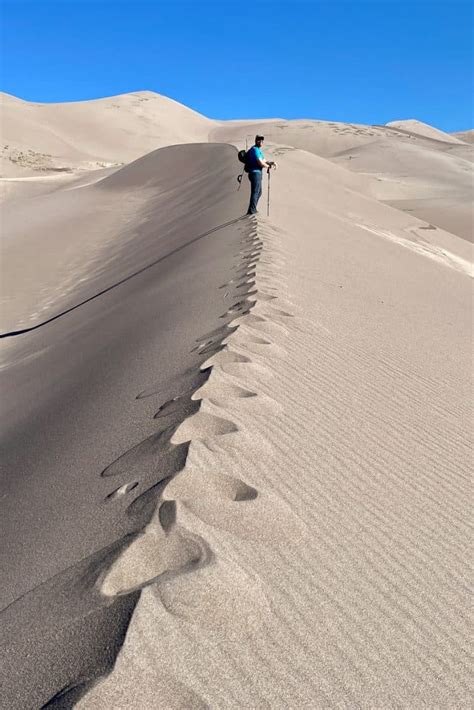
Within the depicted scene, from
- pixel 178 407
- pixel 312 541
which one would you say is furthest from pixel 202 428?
pixel 312 541

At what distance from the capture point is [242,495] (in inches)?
93.5

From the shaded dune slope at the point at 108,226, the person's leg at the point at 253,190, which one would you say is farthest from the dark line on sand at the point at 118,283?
the shaded dune slope at the point at 108,226

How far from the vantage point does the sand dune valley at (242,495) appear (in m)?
1.65

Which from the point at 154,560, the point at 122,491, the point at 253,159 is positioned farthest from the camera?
the point at 253,159

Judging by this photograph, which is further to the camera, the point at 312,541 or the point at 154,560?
the point at 312,541

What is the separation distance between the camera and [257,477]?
252 centimetres

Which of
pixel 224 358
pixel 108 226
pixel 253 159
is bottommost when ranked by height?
pixel 224 358

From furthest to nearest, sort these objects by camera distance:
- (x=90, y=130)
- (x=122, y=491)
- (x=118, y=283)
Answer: (x=90, y=130) < (x=118, y=283) < (x=122, y=491)

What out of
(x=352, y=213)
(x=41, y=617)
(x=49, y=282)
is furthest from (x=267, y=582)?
(x=352, y=213)

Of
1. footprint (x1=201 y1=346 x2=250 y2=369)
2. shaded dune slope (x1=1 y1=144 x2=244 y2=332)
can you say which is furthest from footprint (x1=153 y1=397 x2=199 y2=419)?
shaded dune slope (x1=1 y1=144 x2=244 y2=332)

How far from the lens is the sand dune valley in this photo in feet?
5.41

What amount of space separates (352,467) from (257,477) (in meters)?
0.49

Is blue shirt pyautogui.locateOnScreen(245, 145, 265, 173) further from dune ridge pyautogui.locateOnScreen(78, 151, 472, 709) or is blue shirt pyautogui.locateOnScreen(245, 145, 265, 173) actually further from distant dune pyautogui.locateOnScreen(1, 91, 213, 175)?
distant dune pyautogui.locateOnScreen(1, 91, 213, 175)

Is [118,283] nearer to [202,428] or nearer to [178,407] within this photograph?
[178,407]
